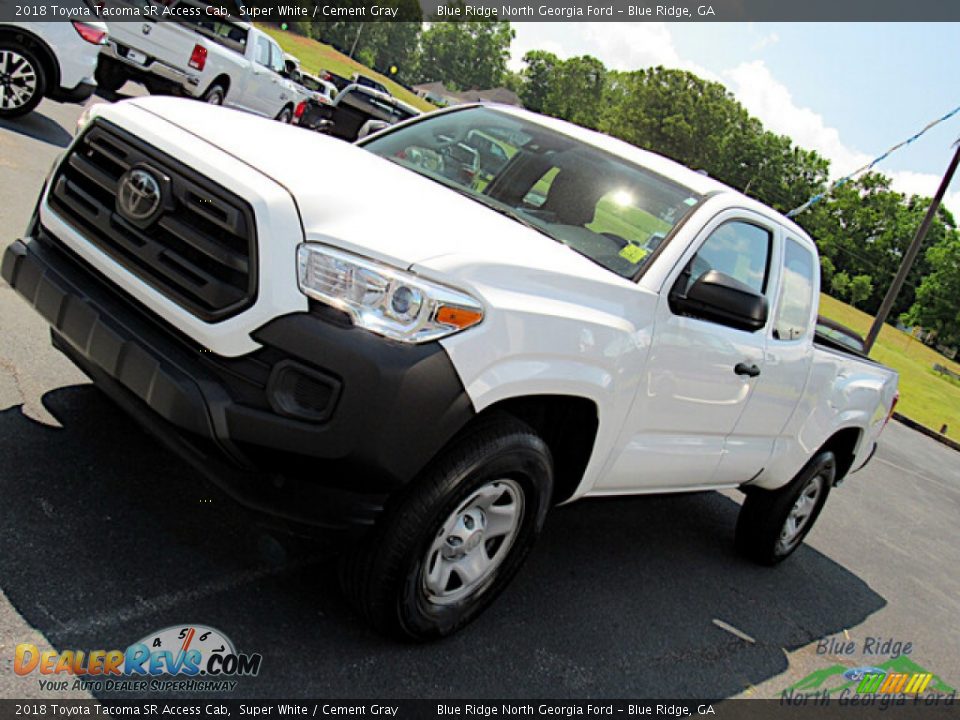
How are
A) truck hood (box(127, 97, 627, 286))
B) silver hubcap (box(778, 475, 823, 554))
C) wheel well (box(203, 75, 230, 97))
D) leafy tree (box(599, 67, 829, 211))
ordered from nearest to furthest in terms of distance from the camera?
truck hood (box(127, 97, 627, 286)), silver hubcap (box(778, 475, 823, 554)), wheel well (box(203, 75, 230, 97)), leafy tree (box(599, 67, 829, 211))

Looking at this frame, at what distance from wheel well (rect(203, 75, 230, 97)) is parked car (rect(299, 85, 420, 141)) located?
Result: 287cm

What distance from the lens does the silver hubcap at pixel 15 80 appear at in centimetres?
873

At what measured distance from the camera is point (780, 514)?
551cm

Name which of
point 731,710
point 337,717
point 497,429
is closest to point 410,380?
point 497,429

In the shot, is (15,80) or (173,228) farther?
(15,80)

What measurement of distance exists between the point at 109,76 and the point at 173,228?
12.5m

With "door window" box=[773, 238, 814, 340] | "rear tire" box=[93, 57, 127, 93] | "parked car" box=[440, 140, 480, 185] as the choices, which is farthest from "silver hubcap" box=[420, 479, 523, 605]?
"rear tire" box=[93, 57, 127, 93]

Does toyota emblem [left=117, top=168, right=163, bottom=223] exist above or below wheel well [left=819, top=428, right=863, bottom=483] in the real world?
above

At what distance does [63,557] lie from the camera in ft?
10.2

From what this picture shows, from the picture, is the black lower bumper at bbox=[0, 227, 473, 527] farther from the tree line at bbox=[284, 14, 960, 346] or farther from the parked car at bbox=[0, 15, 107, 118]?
the tree line at bbox=[284, 14, 960, 346]

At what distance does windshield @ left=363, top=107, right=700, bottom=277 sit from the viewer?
3.89m

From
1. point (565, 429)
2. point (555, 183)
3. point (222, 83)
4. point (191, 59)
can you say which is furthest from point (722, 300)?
point (222, 83)

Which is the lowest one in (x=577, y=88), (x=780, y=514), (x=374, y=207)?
(x=780, y=514)

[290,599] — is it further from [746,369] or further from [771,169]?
[771,169]
